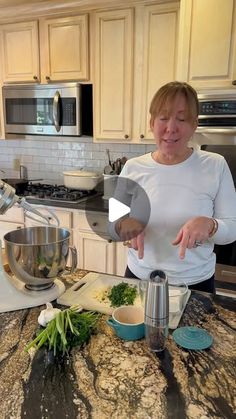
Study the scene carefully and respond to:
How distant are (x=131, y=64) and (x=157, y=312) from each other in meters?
2.04

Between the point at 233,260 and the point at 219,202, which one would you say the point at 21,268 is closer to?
the point at 219,202

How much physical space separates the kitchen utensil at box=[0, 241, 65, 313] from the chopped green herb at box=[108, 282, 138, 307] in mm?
189

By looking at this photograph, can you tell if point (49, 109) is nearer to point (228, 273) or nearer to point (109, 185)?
point (109, 185)

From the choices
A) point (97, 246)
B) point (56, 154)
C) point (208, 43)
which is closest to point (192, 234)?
point (208, 43)

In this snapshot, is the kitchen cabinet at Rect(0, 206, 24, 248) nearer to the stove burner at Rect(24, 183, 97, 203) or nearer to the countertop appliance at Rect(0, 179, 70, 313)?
the stove burner at Rect(24, 183, 97, 203)

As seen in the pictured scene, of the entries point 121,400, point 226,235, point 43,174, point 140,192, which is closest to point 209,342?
point 121,400

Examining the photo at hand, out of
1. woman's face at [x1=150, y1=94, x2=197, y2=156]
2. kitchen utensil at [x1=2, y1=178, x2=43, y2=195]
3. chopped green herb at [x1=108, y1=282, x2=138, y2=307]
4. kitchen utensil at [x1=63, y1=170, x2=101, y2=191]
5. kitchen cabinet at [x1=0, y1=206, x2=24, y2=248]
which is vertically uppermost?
woman's face at [x1=150, y1=94, x2=197, y2=156]

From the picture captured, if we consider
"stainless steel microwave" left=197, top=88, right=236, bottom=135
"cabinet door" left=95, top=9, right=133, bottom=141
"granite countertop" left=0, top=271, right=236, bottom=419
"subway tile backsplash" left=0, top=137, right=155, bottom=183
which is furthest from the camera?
"subway tile backsplash" left=0, top=137, right=155, bottom=183

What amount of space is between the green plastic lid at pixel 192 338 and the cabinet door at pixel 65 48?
84.7 inches

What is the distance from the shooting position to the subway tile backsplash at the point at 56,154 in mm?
2920

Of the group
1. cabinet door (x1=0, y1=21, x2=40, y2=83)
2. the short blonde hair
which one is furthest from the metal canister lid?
cabinet door (x1=0, y1=21, x2=40, y2=83)

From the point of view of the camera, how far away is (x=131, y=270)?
1343 mm

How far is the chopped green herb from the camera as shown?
3.53 ft

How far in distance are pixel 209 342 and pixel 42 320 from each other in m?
0.45
